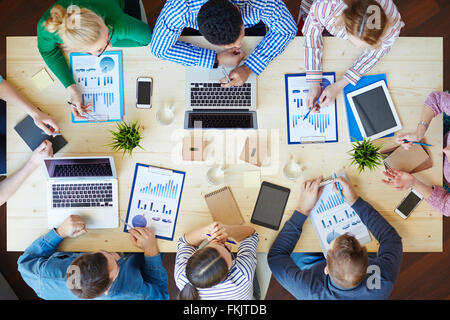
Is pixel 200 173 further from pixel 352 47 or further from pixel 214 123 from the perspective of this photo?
pixel 352 47

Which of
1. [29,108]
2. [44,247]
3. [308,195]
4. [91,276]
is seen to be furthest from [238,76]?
[44,247]

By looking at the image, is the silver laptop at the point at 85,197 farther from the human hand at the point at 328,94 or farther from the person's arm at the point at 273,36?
the human hand at the point at 328,94

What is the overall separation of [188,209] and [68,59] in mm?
972

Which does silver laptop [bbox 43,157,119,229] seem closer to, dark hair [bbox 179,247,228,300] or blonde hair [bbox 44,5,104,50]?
dark hair [bbox 179,247,228,300]

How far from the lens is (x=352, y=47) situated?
64.9 inches

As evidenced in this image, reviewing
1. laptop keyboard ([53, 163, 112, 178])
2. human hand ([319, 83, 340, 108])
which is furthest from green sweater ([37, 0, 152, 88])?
human hand ([319, 83, 340, 108])

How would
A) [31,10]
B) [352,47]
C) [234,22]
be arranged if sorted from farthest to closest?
[31,10]
[352,47]
[234,22]

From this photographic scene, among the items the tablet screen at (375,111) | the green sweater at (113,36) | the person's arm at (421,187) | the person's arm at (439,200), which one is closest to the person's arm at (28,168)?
the green sweater at (113,36)

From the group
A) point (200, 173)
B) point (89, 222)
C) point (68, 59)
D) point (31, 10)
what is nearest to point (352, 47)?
point (200, 173)

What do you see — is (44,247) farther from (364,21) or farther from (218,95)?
(364,21)

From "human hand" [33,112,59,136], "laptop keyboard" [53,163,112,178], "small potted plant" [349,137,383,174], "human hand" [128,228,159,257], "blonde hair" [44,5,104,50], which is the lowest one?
"human hand" [128,228,159,257]

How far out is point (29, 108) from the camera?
163 cm

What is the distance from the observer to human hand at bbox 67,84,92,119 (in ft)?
5.32

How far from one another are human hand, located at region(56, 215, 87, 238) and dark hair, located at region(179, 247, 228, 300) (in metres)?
0.58
